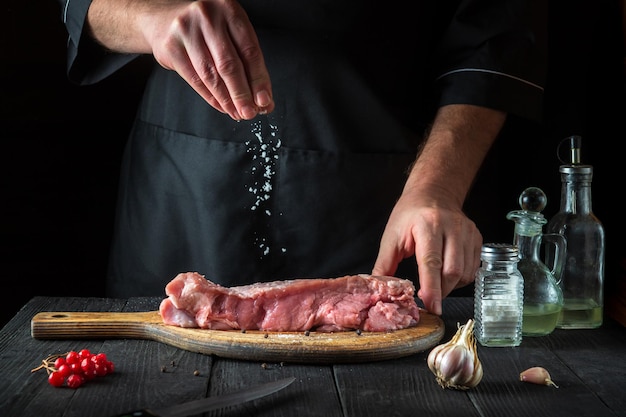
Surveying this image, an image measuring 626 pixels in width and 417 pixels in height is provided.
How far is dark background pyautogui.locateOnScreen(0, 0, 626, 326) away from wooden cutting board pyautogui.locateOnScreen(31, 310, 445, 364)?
1.19 meters

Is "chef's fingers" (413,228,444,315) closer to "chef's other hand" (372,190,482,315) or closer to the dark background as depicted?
"chef's other hand" (372,190,482,315)

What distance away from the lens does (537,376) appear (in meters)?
1.58

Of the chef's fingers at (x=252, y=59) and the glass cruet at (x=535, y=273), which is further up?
the chef's fingers at (x=252, y=59)

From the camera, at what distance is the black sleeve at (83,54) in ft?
7.69

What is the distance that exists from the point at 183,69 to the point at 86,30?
2.10 ft

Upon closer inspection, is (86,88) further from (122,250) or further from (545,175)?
(545,175)

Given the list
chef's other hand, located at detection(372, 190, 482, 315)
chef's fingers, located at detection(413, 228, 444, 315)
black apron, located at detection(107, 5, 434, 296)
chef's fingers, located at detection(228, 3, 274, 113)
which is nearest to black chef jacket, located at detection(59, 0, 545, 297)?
black apron, located at detection(107, 5, 434, 296)

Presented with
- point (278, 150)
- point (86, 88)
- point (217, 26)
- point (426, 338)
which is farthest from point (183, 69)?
point (86, 88)

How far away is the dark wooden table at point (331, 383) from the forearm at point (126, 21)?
780 millimetres

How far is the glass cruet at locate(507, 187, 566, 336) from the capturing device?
6.18 ft

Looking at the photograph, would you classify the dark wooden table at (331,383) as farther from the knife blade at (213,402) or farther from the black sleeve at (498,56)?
the black sleeve at (498,56)

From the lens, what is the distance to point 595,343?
73.5 inches

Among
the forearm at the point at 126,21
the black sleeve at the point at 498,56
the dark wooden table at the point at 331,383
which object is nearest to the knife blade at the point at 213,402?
the dark wooden table at the point at 331,383

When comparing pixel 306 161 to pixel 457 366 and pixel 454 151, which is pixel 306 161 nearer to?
pixel 454 151
